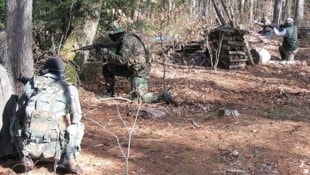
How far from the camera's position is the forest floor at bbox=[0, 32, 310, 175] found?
5.70 m

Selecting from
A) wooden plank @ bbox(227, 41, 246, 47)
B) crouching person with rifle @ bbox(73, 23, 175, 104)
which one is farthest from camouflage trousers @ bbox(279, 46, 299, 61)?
Answer: crouching person with rifle @ bbox(73, 23, 175, 104)

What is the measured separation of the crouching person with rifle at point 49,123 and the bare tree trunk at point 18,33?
1.29m

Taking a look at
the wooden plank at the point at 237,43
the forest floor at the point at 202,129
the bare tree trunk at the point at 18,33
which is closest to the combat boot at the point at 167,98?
the forest floor at the point at 202,129

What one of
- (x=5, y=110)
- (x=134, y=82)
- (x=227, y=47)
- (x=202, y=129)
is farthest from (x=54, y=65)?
(x=227, y=47)

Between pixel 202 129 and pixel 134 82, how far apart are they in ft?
7.15

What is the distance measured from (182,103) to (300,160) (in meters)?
3.26

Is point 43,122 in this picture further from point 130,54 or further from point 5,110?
point 130,54

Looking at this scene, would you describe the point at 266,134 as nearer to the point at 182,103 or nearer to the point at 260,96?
the point at 182,103

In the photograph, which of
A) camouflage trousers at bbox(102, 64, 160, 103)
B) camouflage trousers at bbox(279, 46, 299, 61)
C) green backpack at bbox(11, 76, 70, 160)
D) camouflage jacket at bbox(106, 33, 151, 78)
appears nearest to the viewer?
green backpack at bbox(11, 76, 70, 160)

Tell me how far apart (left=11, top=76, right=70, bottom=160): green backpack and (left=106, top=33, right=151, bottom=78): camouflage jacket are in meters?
3.56

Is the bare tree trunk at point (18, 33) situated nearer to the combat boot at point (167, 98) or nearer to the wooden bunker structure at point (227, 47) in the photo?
the combat boot at point (167, 98)

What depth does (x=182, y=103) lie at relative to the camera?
8.92 metres

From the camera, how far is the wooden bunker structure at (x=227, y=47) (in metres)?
12.7

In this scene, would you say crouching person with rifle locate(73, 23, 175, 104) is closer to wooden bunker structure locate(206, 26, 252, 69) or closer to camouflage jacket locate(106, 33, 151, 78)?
camouflage jacket locate(106, 33, 151, 78)
